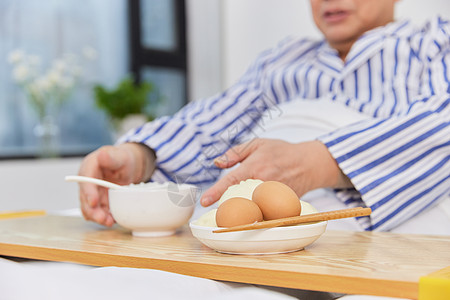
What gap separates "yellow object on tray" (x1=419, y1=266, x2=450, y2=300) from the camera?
→ 1.46 ft

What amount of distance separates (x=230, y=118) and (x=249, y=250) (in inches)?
30.1

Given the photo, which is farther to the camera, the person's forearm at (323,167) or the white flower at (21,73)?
the white flower at (21,73)

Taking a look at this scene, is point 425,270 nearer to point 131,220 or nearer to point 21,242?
point 131,220

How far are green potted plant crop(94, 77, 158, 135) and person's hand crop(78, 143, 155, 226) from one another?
1963mm

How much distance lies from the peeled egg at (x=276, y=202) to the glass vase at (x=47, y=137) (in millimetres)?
2468

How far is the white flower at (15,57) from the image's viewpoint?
285 centimetres

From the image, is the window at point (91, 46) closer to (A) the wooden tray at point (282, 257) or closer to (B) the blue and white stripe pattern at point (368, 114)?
(B) the blue and white stripe pattern at point (368, 114)

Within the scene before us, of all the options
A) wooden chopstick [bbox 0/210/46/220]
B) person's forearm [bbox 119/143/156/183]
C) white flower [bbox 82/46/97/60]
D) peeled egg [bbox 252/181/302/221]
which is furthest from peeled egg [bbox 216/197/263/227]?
white flower [bbox 82/46/97/60]

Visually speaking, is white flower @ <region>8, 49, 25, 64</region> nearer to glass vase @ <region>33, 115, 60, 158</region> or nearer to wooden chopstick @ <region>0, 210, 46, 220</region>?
glass vase @ <region>33, 115, 60, 158</region>

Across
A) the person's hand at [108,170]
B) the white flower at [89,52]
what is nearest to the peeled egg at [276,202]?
the person's hand at [108,170]

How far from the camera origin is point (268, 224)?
0.57 metres

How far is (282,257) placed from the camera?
58cm

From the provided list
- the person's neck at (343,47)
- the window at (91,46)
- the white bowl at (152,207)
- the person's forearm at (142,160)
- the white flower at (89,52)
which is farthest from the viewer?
the white flower at (89,52)

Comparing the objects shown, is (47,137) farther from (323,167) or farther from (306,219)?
(306,219)
